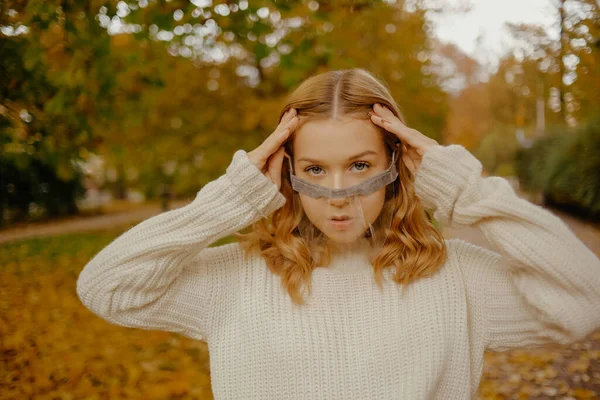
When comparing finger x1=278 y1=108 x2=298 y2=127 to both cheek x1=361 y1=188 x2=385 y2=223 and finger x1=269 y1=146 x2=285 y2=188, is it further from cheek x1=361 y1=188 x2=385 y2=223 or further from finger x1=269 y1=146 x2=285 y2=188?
cheek x1=361 y1=188 x2=385 y2=223

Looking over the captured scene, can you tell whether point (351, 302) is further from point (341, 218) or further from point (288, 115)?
point (288, 115)

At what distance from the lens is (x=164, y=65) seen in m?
7.28

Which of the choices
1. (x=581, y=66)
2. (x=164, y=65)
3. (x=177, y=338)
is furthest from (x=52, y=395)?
(x=164, y=65)

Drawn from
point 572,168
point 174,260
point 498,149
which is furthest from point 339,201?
point 498,149

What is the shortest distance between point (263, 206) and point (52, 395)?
2.20 meters

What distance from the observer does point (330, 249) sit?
187cm

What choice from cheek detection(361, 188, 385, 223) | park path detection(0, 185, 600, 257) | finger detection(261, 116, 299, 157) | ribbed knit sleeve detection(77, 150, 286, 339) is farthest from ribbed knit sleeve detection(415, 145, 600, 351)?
park path detection(0, 185, 600, 257)

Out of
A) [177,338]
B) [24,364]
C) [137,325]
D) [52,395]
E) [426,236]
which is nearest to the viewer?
[137,325]

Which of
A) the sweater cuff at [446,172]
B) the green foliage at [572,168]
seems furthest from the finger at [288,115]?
the green foliage at [572,168]

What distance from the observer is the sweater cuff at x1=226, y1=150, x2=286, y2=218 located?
1684mm

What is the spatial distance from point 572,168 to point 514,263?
8.31 meters

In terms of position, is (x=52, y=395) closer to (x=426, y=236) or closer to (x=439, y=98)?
(x=426, y=236)

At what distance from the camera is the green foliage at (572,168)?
700 centimetres

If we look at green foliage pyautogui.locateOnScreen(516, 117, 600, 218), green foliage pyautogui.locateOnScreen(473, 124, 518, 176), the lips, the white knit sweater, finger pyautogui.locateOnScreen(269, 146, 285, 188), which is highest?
finger pyautogui.locateOnScreen(269, 146, 285, 188)
